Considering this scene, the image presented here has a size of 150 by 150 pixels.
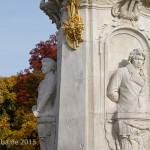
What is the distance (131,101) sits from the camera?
1196 centimetres

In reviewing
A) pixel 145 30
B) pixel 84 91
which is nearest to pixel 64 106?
pixel 84 91

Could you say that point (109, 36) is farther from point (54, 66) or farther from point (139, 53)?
point (54, 66)

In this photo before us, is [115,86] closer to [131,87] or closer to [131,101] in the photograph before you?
[131,87]

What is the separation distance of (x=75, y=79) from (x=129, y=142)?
186cm

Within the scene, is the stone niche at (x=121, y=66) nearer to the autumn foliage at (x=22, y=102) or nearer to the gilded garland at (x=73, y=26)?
the gilded garland at (x=73, y=26)

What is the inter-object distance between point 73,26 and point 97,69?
1.11 m

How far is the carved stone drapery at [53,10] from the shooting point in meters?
13.6

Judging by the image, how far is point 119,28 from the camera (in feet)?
41.4

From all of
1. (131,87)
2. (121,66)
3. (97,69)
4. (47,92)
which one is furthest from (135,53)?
(47,92)

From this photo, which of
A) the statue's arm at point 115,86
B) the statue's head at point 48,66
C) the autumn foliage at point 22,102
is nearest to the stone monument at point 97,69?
the statue's arm at point 115,86

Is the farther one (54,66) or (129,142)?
(54,66)

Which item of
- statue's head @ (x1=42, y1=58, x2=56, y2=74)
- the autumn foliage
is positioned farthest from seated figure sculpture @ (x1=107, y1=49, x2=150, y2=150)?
the autumn foliage

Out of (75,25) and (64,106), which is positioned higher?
(75,25)

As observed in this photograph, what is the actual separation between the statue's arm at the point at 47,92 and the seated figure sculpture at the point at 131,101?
5.48ft
